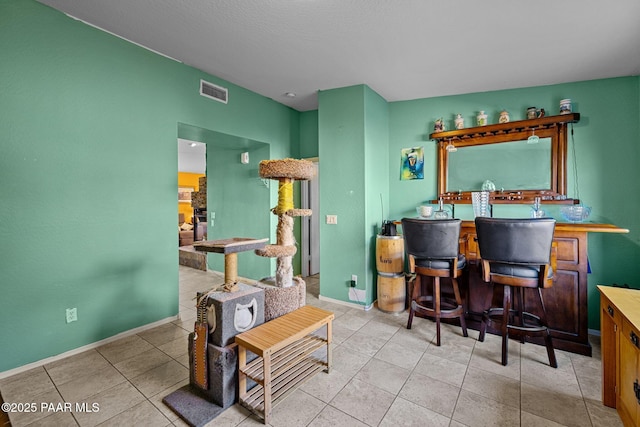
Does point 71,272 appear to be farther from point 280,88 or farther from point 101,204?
point 280,88

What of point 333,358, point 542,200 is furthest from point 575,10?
point 333,358

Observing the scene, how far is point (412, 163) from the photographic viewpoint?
12.8 feet

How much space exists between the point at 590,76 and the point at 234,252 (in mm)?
3950

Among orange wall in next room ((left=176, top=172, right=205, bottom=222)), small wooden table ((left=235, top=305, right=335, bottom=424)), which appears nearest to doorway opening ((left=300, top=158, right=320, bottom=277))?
small wooden table ((left=235, top=305, right=335, bottom=424))

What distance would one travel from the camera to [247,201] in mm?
4492

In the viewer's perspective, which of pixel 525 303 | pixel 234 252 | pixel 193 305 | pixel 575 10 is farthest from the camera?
pixel 193 305

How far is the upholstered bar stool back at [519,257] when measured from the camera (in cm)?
210

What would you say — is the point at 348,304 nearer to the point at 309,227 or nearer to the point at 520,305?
the point at 309,227

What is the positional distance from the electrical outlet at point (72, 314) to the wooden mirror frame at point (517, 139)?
3.98m

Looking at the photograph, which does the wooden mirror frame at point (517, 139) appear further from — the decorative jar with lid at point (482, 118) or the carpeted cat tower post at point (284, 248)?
the carpeted cat tower post at point (284, 248)

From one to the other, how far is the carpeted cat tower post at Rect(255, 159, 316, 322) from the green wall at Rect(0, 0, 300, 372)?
4.43ft

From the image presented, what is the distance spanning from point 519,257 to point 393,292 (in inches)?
56.0

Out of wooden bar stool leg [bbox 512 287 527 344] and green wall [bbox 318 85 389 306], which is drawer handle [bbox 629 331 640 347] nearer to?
wooden bar stool leg [bbox 512 287 527 344]

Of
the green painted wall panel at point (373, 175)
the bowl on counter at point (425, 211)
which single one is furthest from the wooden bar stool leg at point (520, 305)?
the green painted wall panel at point (373, 175)
